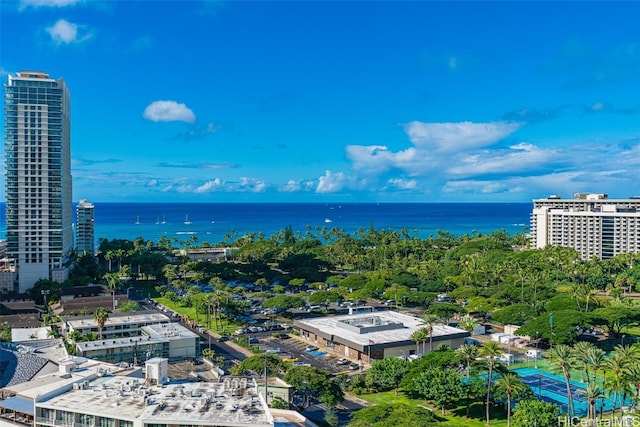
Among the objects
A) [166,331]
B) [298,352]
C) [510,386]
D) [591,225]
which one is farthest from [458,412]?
[591,225]

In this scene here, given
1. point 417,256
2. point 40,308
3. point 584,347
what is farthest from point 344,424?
point 417,256

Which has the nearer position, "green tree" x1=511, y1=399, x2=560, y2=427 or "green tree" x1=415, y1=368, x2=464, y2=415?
"green tree" x1=511, y1=399, x2=560, y2=427

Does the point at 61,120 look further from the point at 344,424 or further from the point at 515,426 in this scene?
the point at 515,426

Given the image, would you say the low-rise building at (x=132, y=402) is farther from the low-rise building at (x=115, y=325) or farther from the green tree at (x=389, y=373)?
the low-rise building at (x=115, y=325)

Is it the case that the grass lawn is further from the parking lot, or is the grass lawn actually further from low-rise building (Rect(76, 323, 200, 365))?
low-rise building (Rect(76, 323, 200, 365))

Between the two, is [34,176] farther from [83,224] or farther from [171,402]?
[171,402]

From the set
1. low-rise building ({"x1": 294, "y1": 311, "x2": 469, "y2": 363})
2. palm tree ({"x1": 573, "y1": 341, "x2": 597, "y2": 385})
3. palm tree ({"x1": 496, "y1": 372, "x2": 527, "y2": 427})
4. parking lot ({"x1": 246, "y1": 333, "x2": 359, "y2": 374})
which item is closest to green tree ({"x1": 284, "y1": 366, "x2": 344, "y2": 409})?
parking lot ({"x1": 246, "y1": 333, "x2": 359, "y2": 374})
